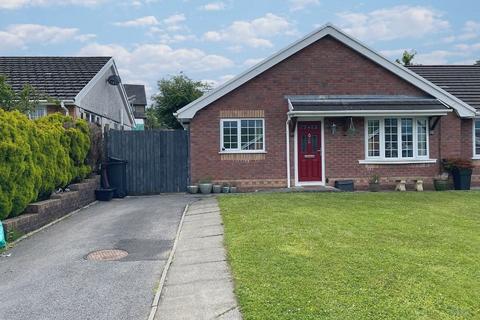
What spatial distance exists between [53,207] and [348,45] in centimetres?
1135

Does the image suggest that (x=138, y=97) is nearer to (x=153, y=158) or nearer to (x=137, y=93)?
(x=137, y=93)

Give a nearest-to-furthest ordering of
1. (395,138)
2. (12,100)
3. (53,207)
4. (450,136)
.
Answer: (53,207), (12,100), (395,138), (450,136)

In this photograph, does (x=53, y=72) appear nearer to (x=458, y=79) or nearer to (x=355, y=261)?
→ (x=355, y=261)

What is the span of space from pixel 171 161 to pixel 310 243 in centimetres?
945

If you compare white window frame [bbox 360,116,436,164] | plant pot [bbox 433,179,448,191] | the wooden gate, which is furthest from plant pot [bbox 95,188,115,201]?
plant pot [bbox 433,179,448,191]

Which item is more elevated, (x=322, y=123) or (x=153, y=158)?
(x=322, y=123)

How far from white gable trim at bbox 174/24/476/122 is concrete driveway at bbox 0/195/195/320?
18.4ft

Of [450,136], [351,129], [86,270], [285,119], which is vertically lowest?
[86,270]

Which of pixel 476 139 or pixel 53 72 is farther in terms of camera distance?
pixel 53 72

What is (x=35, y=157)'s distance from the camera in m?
9.56

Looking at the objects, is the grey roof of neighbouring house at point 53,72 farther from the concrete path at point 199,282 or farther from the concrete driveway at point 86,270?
the concrete path at point 199,282

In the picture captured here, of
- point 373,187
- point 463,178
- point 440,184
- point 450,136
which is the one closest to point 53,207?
point 373,187

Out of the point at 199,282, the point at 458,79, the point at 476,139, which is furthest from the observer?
the point at 458,79

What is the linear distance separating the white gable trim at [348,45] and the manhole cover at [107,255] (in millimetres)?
8205
